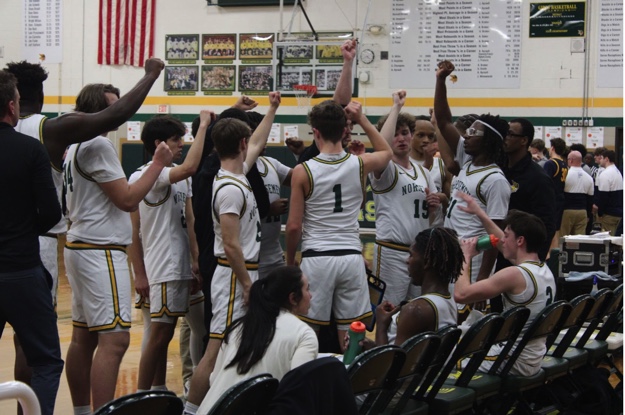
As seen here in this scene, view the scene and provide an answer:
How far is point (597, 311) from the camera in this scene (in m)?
5.23

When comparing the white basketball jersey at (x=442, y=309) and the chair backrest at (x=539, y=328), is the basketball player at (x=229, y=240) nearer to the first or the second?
the white basketball jersey at (x=442, y=309)

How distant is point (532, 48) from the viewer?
14852mm

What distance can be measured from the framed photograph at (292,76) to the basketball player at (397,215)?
9486mm

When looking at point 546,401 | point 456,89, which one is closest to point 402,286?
point 546,401

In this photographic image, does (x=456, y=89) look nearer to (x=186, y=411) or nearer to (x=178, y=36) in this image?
(x=178, y=36)

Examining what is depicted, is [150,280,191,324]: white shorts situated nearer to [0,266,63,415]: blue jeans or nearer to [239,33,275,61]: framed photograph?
[0,266,63,415]: blue jeans

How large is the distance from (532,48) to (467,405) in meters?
11.9

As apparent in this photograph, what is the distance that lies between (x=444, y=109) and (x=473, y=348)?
2.22m

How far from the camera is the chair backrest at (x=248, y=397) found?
2.50 metres

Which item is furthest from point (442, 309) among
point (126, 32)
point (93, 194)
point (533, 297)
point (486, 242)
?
point (126, 32)

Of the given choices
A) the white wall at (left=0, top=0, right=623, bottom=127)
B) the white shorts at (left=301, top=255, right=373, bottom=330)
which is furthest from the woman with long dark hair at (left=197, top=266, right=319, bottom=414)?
the white wall at (left=0, top=0, right=623, bottom=127)

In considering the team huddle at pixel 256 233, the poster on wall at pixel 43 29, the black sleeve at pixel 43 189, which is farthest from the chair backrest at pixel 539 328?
the poster on wall at pixel 43 29

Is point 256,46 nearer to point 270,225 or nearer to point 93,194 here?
point 270,225

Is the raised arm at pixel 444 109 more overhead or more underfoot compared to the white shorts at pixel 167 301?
more overhead
